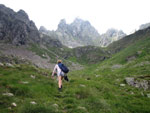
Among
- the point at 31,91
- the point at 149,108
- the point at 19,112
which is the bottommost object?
the point at 149,108

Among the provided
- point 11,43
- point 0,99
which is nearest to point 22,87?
point 0,99

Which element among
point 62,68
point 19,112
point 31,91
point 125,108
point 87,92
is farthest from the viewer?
point 62,68

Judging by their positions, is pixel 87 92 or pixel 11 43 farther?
pixel 11 43

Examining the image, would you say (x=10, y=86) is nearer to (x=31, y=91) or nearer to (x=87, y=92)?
(x=31, y=91)

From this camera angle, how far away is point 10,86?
36.1 feet

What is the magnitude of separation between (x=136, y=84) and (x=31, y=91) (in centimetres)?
2013

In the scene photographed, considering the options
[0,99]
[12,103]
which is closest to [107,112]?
[12,103]

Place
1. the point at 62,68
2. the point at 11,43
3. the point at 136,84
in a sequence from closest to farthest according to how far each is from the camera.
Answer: the point at 62,68 < the point at 136,84 < the point at 11,43

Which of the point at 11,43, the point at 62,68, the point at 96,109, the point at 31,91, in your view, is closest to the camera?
the point at 96,109

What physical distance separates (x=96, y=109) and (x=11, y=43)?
699 feet

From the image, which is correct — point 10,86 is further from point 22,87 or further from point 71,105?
point 71,105

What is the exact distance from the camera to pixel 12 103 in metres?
8.15

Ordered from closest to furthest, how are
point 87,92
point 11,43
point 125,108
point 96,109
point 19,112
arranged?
point 19,112 → point 96,109 → point 125,108 → point 87,92 → point 11,43

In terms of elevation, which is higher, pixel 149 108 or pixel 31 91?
pixel 31 91
